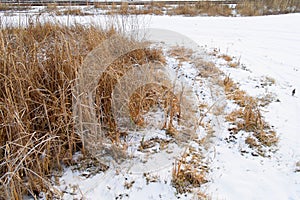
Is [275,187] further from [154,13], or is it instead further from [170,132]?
[154,13]

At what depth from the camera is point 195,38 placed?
229 inches

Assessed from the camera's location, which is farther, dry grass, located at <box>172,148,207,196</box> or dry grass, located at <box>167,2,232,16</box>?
dry grass, located at <box>167,2,232,16</box>

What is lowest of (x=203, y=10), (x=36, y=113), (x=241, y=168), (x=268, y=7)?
(x=241, y=168)

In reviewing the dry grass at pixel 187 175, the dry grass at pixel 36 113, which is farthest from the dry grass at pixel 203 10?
the dry grass at pixel 187 175

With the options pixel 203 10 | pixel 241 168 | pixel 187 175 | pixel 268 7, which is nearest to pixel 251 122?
pixel 241 168

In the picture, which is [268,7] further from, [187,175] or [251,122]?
[187,175]

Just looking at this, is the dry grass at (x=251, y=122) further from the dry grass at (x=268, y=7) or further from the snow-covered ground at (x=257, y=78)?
the dry grass at (x=268, y=7)

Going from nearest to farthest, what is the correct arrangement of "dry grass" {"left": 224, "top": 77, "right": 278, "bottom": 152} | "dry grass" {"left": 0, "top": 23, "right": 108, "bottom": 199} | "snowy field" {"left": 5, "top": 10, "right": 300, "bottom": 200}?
"dry grass" {"left": 0, "top": 23, "right": 108, "bottom": 199}
"snowy field" {"left": 5, "top": 10, "right": 300, "bottom": 200}
"dry grass" {"left": 224, "top": 77, "right": 278, "bottom": 152}

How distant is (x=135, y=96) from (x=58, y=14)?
88.2 inches

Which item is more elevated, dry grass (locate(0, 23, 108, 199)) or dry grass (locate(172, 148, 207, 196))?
dry grass (locate(0, 23, 108, 199))

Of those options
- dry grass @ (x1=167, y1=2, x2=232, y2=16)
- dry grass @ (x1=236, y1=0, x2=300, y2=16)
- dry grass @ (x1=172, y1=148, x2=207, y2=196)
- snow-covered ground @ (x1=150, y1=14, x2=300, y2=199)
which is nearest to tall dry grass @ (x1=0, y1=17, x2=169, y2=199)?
dry grass @ (x1=172, y1=148, x2=207, y2=196)

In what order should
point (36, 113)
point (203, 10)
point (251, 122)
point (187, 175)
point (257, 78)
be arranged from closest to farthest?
point (187, 175), point (36, 113), point (251, 122), point (257, 78), point (203, 10)

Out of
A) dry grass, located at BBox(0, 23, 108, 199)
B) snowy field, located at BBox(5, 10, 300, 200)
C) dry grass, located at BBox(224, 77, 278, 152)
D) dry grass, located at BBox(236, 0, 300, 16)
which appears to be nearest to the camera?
dry grass, located at BBox(0, 23, 108, 199)

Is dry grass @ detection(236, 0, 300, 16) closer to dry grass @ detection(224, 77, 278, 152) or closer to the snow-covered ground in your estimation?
the snow-covered ground
